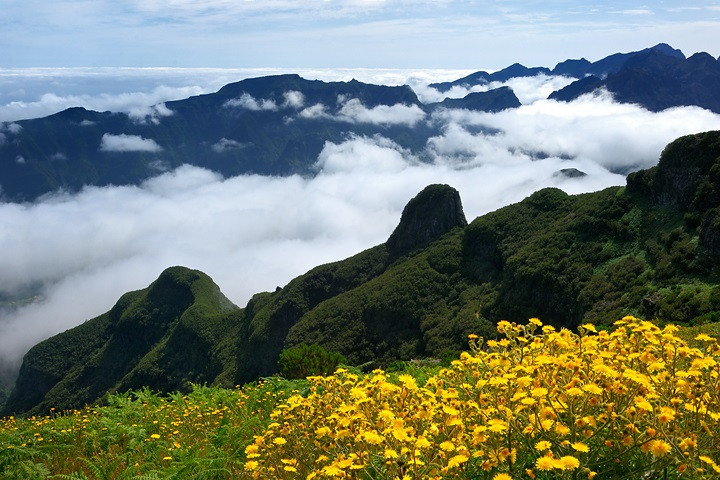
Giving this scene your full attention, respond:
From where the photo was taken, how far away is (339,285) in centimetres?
13562

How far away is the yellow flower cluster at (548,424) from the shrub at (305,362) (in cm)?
1307

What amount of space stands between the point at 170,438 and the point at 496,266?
107730 millimetres

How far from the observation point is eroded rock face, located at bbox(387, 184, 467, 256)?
141 meters

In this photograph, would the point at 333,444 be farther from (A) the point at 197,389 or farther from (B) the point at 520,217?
(B) the point at 520,217

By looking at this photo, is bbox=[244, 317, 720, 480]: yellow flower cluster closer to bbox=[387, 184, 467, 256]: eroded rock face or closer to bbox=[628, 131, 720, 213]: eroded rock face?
bbox=[628, 131, 720, 213]: eroded rock face

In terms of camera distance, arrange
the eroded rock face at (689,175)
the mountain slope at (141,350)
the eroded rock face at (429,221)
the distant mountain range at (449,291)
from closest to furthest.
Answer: the distant mountain range at (449,291), the eroded rock face at (689,175), the eroded rock face at (429,221), the mountain slope at (141,350)

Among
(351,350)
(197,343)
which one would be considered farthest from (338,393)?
(197,343)

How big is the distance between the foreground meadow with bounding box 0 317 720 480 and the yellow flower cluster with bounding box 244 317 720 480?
0.02 m

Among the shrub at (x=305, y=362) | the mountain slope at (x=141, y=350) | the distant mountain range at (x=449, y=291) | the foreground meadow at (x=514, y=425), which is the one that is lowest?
the mountain slope at (x=141, y=350)

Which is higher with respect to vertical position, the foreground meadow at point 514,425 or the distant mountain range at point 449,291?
the foreground meadow at point 514,425

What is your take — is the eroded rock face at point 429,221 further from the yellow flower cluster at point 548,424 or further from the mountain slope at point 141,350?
the yellow flower cluster at point 548,424

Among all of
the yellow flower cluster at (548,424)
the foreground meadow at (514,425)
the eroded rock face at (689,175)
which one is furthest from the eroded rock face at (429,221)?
the yellow flower cluster at (548,424)

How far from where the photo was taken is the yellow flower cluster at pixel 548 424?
3943 mm

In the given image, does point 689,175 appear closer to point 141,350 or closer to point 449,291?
point 449,291
